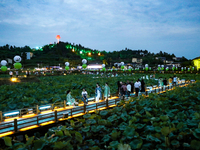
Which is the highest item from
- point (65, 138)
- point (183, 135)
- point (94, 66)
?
point (94, 66)

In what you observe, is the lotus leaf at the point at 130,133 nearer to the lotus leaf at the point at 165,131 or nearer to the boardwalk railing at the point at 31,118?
the lotus leaf at the point at 165,131

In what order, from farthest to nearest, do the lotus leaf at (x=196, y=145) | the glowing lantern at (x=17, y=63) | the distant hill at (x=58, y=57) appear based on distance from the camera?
the distant hill at (x=58, y=57)
the glowing lantern at (x=17, y=63)
the lotus leaf at (x=196, y=145)

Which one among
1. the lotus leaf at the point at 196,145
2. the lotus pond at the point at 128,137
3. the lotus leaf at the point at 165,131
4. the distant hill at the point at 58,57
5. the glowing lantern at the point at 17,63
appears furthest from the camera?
the distant hill at the point at 58,57

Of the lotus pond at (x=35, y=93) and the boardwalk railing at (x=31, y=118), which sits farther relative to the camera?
the lotus pond at (x=35, y=93)

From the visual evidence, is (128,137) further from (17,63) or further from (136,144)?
(17,63)

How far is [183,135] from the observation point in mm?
3264

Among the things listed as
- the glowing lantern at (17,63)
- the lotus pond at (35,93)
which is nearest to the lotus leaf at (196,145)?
the lotus pond at (35,93)

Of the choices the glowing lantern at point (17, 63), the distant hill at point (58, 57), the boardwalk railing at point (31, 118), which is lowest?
the boardwalk railing at point (31, 118)

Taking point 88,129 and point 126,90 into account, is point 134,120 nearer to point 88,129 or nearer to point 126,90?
point 88,129

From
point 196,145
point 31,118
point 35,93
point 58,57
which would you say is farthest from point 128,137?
point 58,57

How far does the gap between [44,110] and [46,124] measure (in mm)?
2108

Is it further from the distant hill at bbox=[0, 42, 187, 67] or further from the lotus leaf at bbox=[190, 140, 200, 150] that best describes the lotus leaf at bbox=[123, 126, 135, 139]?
the distant hill at bbox=[0, 42, 187, 67]

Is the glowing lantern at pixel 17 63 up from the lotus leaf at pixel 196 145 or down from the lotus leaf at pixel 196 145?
up

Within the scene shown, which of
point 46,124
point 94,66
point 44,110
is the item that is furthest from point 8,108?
point 94,66
